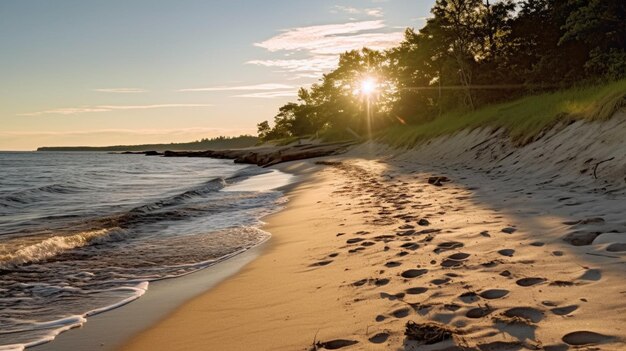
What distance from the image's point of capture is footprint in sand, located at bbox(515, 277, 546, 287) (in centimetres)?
333

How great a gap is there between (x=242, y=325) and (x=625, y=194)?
19.0 feet

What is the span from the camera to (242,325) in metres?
3.58

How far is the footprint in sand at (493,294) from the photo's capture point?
10.4 feet

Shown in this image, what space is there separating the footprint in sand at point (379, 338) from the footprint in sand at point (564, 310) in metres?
1.06

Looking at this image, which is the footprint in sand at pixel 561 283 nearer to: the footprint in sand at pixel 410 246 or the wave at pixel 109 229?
the footprint in sand at pixel 410 246

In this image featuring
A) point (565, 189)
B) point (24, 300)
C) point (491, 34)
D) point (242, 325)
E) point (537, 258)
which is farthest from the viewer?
point (491, 34)

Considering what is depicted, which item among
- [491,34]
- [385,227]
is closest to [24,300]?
[385,227]

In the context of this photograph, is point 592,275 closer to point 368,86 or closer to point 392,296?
point 392,296

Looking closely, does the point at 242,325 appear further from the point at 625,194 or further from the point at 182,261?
the point at 625,194

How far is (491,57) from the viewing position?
38.2 m

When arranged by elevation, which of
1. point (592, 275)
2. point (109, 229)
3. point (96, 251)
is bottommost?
point (96, 251)

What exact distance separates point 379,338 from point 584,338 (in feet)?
3.74

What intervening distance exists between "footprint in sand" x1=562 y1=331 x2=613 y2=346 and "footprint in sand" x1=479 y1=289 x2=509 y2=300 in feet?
2.40

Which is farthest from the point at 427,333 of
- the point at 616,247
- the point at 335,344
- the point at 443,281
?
the point at 616,247
